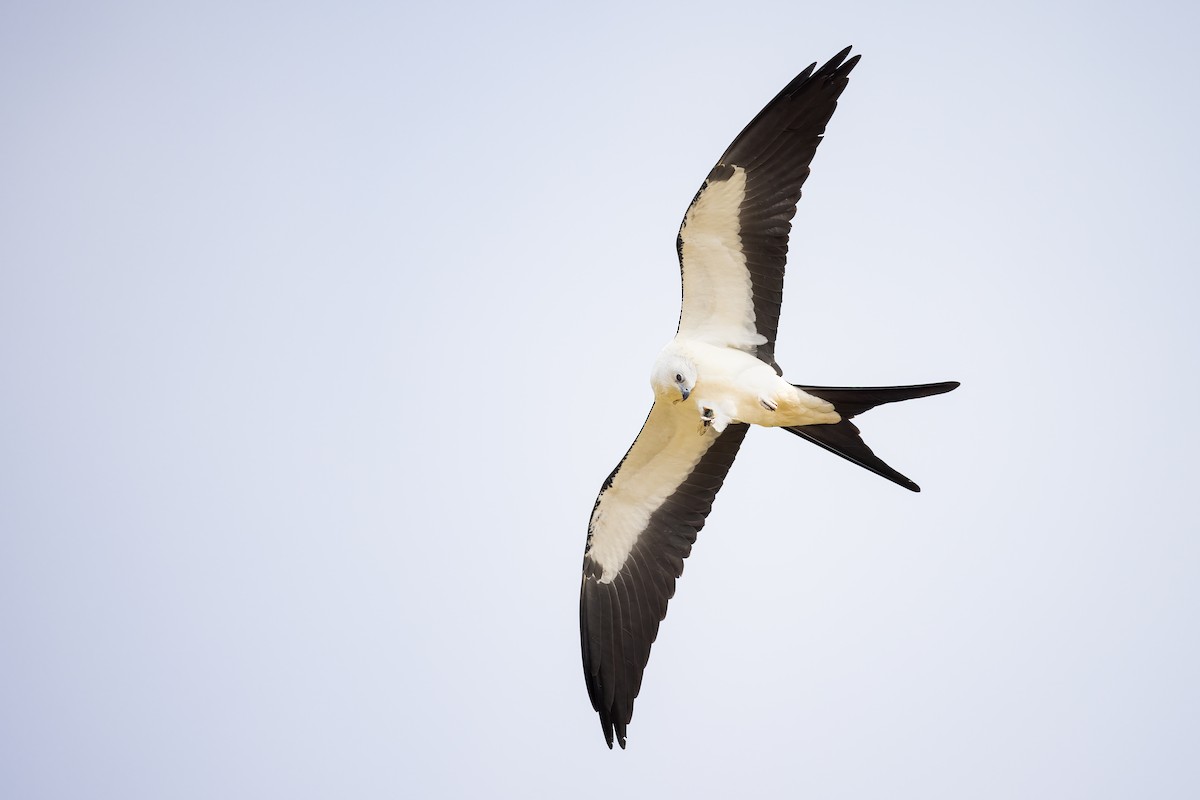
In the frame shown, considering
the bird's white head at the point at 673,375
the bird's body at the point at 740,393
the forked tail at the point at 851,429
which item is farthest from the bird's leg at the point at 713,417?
the forked tail at the point at 851,429

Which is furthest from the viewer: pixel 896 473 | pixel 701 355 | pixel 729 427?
pixel 729 427

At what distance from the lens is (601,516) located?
852 centimetres

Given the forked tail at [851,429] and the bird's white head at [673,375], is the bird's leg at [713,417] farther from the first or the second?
the forked tail at [851,429]

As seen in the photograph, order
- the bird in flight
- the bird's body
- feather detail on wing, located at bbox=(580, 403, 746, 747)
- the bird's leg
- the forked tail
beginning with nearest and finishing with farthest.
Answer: the forked tail → the bird in flight → the bird's body → the bird's leg → feather detail on wing, located at bbox=(580, 403, 746, 747)

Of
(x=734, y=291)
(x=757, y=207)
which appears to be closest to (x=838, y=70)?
(x=757, y=207)

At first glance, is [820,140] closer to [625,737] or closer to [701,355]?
[701,355]

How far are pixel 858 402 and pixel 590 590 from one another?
2.58 metres

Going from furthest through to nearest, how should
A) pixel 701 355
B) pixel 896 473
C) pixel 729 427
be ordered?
pixel 729 427 → pixel 701 355 → pixel 896 473

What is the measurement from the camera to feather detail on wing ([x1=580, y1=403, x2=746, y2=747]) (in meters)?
8.09

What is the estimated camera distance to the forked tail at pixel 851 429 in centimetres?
720

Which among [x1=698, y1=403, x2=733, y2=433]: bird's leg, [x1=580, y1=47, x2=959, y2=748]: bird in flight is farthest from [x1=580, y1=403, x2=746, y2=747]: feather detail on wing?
[x1=698, y1=403, x2=733, y2=433]: bird's leg

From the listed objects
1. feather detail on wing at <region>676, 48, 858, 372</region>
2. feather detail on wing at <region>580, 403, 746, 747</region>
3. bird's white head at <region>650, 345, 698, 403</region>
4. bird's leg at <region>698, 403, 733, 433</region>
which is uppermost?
feather detail on wing at <region>676, 48, 858, 372</region>

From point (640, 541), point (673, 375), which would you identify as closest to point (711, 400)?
point (673, 375)

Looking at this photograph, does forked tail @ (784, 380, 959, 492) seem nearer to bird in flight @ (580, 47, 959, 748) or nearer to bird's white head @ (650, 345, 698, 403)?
bird in flight @ (580, 47, 959, 748)
